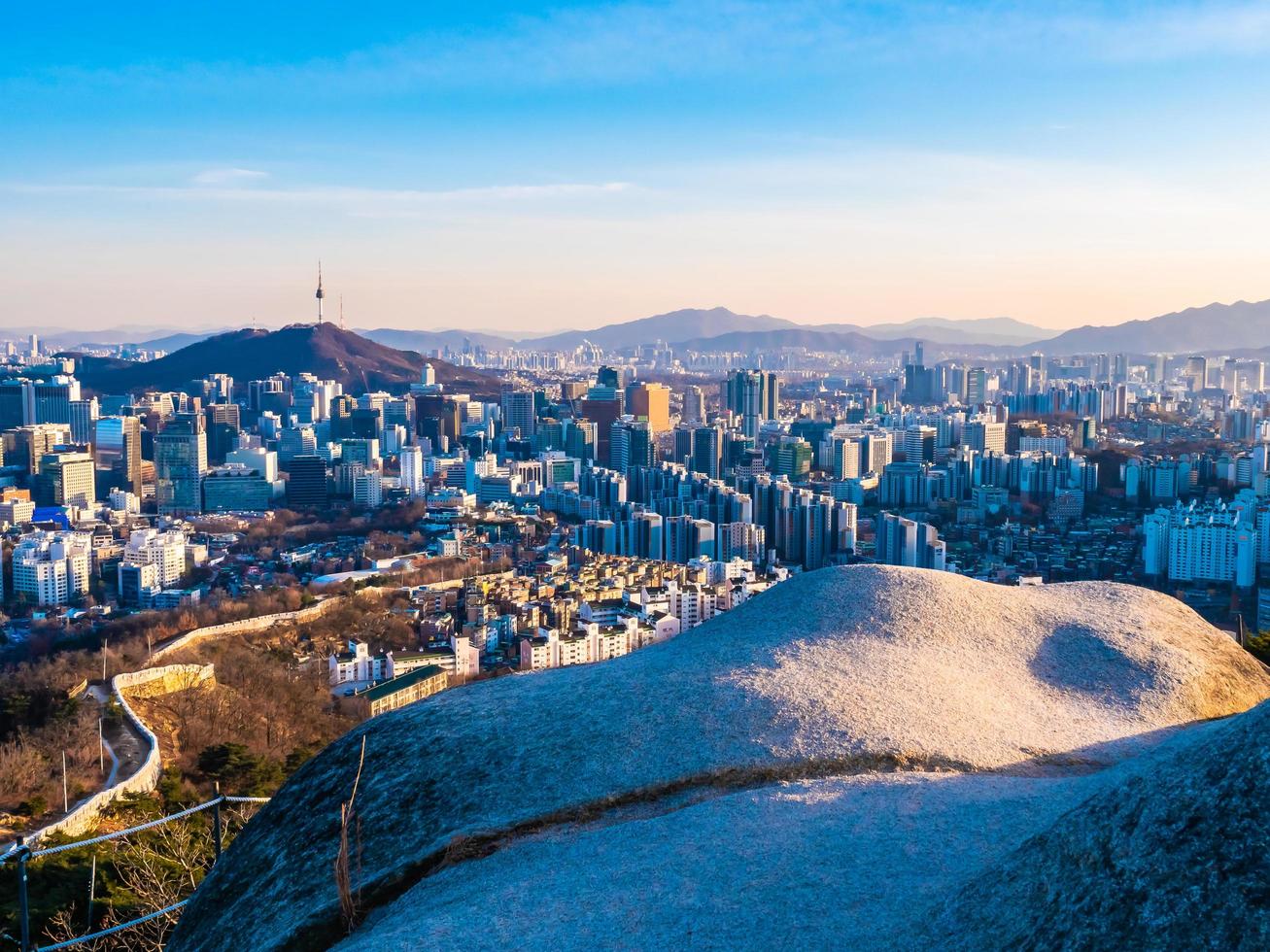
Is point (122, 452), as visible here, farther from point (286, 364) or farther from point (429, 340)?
point (429, 340)

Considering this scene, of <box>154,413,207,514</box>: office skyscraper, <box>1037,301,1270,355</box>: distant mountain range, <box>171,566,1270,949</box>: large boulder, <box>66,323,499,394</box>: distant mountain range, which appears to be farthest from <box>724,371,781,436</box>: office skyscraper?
<box>171,566,1270,949</box>: large boulder

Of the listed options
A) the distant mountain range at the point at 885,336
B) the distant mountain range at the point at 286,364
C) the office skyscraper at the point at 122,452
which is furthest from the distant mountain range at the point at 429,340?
the office skyscraper at the point at 122,452

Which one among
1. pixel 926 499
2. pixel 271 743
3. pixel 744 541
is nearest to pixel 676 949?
pixel 271 743

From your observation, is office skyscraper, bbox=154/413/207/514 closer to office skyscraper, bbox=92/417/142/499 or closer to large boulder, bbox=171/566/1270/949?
office skyscraper, bbox=92/417/142/499

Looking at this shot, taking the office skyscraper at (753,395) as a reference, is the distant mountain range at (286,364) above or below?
above

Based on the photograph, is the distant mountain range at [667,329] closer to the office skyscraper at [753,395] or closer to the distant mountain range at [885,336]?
the distant mountain range at [885,336]

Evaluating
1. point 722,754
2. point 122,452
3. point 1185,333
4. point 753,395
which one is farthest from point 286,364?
point 722,754

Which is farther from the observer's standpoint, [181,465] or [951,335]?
[951,335]

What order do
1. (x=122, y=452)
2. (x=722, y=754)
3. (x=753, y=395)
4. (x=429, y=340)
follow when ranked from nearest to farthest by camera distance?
(x=722, y=754), (x=122, y=452), (x=753, y=395), (x=429, y=340)

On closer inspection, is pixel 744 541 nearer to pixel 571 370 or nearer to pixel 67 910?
pixel 67 910
